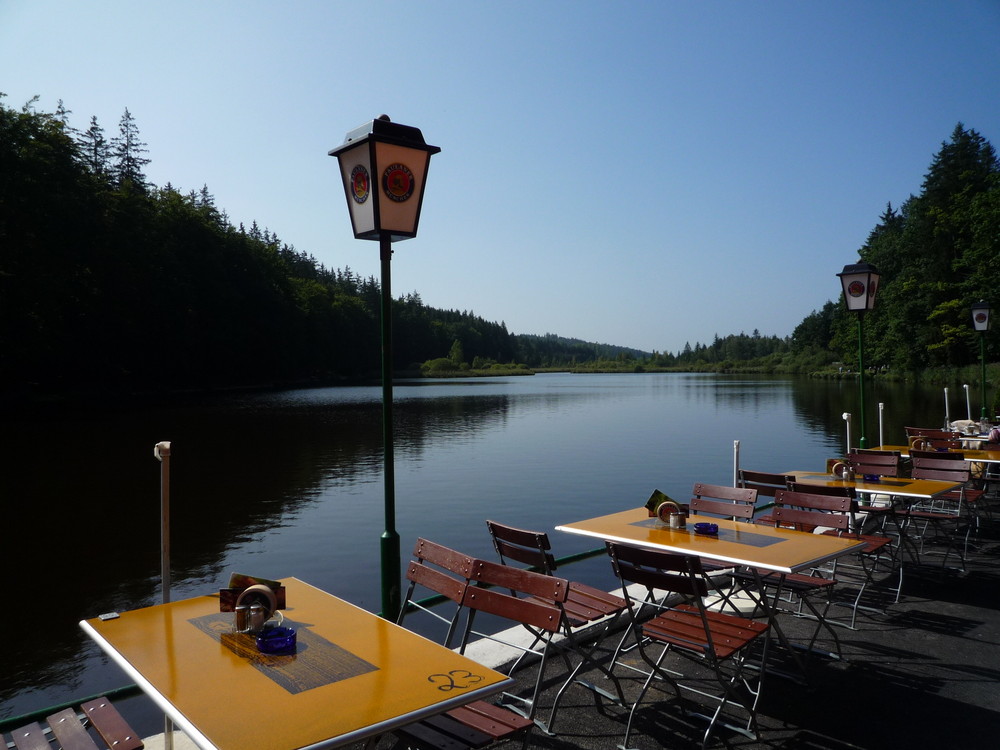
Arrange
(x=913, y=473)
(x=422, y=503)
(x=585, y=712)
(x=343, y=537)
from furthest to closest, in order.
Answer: (x=422, y=503), (x=343, y=537), (x=913, y=473), (x=585, y=712)

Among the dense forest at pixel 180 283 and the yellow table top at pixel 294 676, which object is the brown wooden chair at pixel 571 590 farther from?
the dense forest at pixel 180 283

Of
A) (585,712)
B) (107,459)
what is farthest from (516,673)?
(107,459)

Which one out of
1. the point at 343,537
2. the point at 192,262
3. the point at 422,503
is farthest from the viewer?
the point at 192,262

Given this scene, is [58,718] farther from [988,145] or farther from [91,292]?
[988,145]

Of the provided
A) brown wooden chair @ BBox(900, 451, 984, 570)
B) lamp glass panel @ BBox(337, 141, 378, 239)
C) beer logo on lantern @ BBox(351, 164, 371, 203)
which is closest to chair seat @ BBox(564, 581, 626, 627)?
lamp glass panel @ BBox(337, 141, 378, 239)

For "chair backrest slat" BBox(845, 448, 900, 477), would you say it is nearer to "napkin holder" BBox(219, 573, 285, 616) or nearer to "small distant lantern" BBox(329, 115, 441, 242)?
"small distant lantern" BBox(329, 115, 441, 242)

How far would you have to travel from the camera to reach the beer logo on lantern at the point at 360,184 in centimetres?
437

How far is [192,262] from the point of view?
5625 cm

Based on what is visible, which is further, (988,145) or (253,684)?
(988,145)

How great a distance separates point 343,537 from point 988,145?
63426mm

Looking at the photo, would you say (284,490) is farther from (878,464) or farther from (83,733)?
(83,733)

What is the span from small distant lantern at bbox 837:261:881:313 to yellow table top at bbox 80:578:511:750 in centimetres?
869

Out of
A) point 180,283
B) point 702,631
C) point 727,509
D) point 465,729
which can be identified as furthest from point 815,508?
point 180,283

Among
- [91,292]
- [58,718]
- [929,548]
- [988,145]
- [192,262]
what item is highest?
[988,145]
